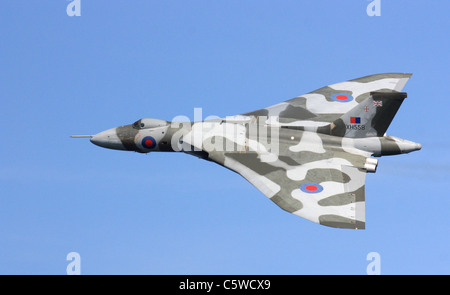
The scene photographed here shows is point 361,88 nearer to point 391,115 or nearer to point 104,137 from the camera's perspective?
point 391,115

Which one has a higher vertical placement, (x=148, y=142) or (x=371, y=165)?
(x=148, y=142)

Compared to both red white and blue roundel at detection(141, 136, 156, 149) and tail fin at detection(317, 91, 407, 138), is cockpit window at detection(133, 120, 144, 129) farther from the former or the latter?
tail fin at detection(317, 91, 407, 138)

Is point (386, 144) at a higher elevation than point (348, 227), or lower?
higher

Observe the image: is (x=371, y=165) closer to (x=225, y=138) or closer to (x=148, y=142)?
(x=225, y=138)

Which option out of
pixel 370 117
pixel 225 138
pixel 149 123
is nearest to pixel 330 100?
pixel 370 117

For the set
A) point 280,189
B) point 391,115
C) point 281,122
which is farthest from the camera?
point 281,122

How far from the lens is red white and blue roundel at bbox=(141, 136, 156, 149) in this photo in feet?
154

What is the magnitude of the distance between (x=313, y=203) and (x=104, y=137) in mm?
14890

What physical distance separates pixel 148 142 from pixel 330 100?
12.5 m

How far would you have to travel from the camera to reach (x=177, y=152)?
154 feet

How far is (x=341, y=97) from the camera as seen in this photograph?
50.7 meters

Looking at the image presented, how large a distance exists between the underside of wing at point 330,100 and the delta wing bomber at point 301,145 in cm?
7

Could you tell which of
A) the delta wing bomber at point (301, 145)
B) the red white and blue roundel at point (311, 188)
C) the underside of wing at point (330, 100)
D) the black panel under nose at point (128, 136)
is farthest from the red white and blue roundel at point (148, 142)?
the red white and blue roundel at point (311, 188)

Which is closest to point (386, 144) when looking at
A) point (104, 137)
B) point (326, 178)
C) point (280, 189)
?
point (326, 178)
